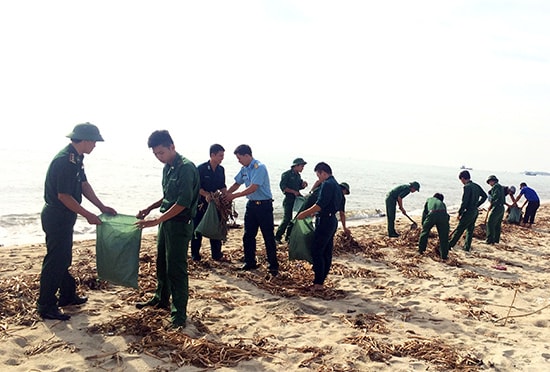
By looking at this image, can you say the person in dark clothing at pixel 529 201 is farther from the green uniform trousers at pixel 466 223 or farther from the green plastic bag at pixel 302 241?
the green plastic bag at pixel 302 241

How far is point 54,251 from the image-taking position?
13.3 ft

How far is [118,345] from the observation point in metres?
3.63

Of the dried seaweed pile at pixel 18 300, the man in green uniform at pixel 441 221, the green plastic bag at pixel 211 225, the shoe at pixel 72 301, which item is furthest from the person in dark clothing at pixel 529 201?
the dried seaweed pile at pixel 18 300

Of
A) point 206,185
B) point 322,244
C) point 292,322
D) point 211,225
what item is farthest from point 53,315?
point 322,244

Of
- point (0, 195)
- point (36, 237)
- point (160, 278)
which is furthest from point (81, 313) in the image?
point (0, 195)

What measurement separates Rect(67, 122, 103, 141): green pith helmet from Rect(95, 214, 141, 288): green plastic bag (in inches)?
34.3

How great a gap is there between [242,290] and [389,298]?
6.72 ft

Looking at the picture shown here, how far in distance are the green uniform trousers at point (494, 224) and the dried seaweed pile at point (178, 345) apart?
8532 millimetres

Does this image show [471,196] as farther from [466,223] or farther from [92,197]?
[92,197]

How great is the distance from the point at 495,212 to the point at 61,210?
32.5 ft

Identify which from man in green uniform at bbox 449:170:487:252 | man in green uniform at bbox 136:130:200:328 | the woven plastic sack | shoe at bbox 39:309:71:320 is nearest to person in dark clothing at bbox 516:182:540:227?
the woven plastic sack

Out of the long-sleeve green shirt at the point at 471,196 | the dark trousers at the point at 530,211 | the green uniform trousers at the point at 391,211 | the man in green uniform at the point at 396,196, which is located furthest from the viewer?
the dark trousers at the point at 530,211

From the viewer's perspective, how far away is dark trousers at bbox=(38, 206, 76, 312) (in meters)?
4.05

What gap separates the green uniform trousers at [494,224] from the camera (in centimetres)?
1020
